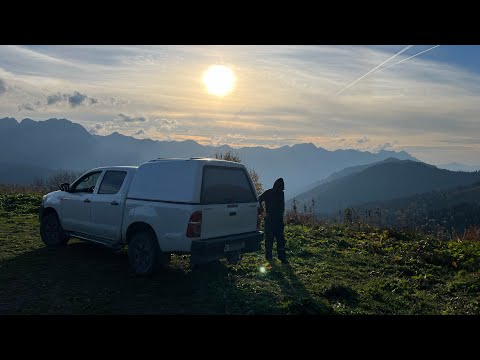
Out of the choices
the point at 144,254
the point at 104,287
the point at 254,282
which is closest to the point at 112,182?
the point at 144,254

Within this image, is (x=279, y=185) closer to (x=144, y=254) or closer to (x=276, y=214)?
(x=276, y=214)

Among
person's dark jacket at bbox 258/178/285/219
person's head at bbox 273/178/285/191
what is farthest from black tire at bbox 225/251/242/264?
person's head at bbox 273/178/285/191

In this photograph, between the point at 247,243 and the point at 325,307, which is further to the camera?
the point at 247,243

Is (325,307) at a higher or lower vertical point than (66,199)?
lower

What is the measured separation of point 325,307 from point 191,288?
8.20 ft

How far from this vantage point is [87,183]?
32.3ft

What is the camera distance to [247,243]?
8383 mm

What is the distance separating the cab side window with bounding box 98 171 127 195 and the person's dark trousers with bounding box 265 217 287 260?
148 inches

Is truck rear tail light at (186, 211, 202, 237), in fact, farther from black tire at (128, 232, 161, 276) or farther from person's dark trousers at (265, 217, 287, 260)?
person's dark trousers at (265, 217, 287, 260)

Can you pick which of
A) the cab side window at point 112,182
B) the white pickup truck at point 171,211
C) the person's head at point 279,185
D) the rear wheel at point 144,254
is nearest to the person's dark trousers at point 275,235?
the person's head at point 279,185
